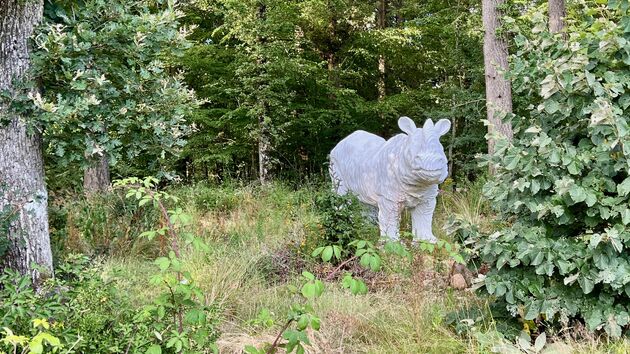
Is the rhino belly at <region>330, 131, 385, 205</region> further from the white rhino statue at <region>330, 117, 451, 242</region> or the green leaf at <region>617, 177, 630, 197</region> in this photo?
the green leaf at <region>617, 177, 630, 197</region>

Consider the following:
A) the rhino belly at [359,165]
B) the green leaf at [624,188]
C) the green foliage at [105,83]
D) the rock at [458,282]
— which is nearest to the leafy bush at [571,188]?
the green leaf at [624,188]

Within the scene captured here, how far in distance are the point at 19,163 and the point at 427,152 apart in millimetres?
3187

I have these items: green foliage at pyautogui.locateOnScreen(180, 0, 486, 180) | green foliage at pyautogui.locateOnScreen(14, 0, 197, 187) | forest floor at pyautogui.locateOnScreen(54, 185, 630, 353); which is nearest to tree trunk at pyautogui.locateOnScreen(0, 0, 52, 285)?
green foliage at pyautogui.locateOnScreen(14, 0, 197, 187)

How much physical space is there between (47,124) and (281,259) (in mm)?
2467

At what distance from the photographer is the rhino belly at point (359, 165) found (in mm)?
5828

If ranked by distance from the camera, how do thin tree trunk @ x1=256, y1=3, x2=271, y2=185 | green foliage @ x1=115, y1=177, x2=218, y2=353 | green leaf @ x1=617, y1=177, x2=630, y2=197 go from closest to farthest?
green foliage @ x1=115, y1=177, x2=218, y2=353, green leaf @ x1=617, y1=177, x2=630, y2=197, thin tree trunk @ x1=256, y1=3, x2=271, y2=185

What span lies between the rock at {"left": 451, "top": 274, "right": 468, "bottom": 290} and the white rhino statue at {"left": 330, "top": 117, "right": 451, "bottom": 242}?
17.0 inches

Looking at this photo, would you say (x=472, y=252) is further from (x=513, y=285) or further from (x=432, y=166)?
(x=432, y=166)

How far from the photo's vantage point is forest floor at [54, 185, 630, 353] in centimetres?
297

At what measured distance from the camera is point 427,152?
15.4 ft

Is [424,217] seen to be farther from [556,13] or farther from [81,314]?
[81,314]

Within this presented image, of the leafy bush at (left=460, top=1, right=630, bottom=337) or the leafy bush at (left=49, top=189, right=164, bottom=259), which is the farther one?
the leafy bush at (left=49, top=189, right=164, bottom=259)

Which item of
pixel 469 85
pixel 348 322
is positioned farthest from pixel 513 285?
pixel 469 85

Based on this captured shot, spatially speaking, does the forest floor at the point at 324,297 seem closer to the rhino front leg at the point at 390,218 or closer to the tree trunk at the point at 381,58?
the rhino front leg at the point at 390,218
